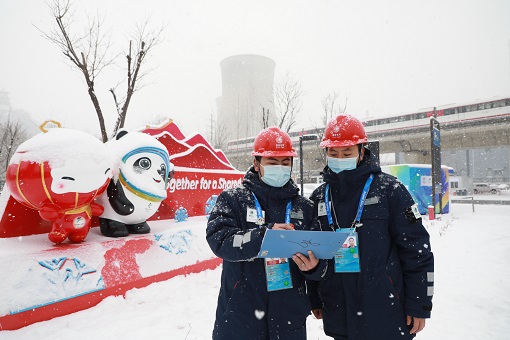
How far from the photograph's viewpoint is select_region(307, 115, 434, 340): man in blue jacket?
191 centimetres

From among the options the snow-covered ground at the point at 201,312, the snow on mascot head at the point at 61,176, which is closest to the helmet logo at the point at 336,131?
the snow-covered ground at the point at 201,312

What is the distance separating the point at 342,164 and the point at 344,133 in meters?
0.23

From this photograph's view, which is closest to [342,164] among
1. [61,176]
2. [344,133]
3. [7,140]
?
[344,133]

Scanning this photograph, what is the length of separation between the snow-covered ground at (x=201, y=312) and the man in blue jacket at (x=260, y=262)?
1.87 m

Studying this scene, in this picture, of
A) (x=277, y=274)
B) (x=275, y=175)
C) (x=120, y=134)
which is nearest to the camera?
(x=277, y=274)

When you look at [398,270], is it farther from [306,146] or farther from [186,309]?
[306,146]

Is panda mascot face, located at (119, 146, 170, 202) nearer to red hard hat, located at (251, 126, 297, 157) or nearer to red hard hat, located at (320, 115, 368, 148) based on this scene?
red hard hat, located at (251, 126, 297, 157)

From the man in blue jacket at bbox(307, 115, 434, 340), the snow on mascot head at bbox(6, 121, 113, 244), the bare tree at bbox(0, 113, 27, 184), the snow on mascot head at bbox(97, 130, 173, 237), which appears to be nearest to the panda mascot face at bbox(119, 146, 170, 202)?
the snow on mascot head at bbox(97, 130, 173, 237)

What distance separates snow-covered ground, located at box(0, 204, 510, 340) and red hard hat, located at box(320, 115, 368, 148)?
2.48 metres

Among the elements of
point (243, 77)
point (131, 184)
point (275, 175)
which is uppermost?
point (243, 77)

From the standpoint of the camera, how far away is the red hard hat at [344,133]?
2.18m

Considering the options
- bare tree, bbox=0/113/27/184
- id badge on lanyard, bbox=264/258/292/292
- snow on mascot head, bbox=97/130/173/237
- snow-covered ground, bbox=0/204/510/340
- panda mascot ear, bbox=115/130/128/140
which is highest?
bare tree, bbox=0/113/27/184

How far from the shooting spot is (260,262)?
198cm

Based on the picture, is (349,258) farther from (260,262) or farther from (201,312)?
(201,312)
